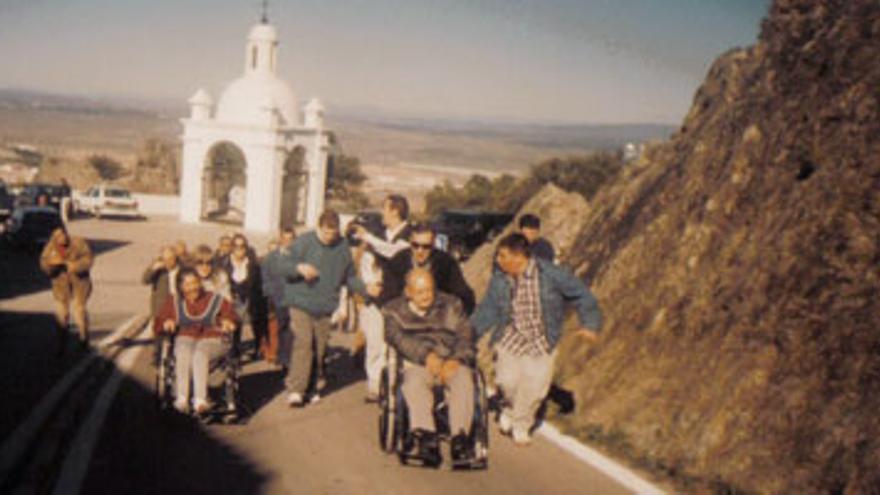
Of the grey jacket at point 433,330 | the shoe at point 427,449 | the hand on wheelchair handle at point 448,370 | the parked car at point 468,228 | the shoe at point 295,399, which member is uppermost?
the grey jacket at point 433,330

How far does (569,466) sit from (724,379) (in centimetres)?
178

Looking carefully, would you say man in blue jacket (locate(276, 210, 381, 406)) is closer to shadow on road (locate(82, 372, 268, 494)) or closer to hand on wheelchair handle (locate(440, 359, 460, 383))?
shadow on road (locate(82, 372, 268, 494))

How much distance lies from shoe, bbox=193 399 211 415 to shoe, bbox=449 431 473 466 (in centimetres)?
243

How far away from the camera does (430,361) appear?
28.4ft

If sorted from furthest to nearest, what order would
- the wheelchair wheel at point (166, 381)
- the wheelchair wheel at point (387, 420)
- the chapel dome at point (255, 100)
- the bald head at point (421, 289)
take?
the chapel dome at point (255, 100)
the wheelchair wheel at point (166, 381)
the bald head at point (421, 289)
the wheelchair wheel at point (387, 420)

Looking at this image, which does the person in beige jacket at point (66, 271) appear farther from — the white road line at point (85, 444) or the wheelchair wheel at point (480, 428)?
the wheelchair wheel at point (480, 428)

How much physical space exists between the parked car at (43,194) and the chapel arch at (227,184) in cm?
1593

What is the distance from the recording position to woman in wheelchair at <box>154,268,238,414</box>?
9828 mm

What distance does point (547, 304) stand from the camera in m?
9.40

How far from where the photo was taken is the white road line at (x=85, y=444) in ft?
25.1

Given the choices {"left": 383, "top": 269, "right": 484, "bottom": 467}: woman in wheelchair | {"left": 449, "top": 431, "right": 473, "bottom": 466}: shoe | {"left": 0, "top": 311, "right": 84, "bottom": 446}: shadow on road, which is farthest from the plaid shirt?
{"left": 0, "top": 311, "right": 84, "bottom": 446}: shadow on road

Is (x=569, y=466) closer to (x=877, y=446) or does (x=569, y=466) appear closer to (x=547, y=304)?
(x=547, y=304)

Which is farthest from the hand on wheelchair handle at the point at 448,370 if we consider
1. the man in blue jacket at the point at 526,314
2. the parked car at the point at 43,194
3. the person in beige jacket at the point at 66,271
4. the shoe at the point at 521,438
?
the parked car at the point at 43,194

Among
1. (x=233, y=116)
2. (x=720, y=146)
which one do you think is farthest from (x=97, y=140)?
(x=720, y=146)
